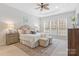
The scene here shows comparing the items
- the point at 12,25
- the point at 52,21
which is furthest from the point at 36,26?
the point at 12,25

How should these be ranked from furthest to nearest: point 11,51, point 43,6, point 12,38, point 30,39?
1. point 12,38
2. point 30,39
3. point 11,51
4. point 43,6

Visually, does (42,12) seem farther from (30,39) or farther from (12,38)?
(12,38)

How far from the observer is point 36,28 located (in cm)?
289

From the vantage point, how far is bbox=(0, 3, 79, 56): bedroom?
8.96ft

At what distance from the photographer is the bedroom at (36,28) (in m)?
2.73

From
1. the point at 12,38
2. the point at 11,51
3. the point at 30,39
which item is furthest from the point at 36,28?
the point at 11,51

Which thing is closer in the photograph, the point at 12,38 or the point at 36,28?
the point at 36,28

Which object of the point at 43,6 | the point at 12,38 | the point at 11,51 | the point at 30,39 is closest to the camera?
the point at 43,6

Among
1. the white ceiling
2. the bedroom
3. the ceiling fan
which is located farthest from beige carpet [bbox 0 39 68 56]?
the ceiling fan

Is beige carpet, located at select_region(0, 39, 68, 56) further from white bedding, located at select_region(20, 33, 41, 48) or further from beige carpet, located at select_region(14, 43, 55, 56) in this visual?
white bedding, located at select_region(20, 33, 41, 48)

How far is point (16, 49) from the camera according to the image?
275 centimetres

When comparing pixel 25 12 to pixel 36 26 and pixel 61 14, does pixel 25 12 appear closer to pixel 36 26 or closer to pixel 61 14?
pixel 36 26

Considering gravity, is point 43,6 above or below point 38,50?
above

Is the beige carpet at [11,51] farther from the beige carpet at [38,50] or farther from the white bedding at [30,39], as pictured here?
the white bedding at [30,39]
